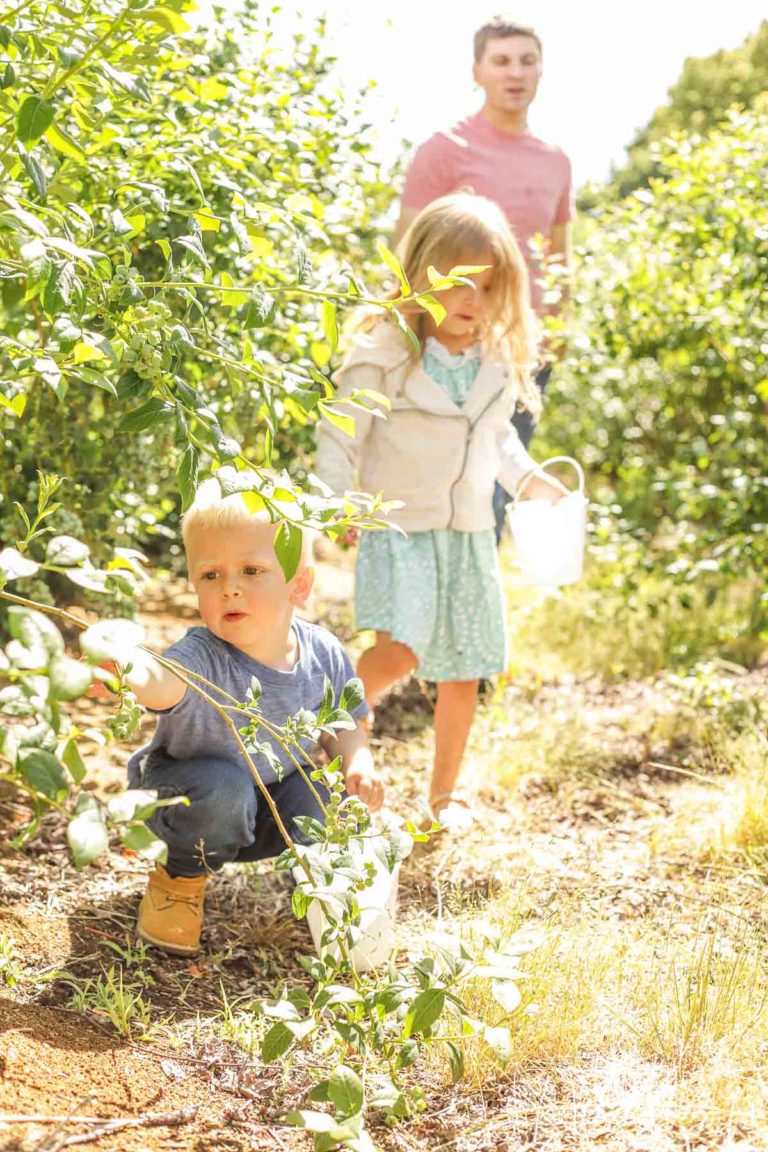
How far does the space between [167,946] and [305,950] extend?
29 cm

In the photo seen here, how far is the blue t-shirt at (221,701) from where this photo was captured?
7.61 feet

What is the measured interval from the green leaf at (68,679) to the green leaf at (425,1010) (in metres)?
0.70

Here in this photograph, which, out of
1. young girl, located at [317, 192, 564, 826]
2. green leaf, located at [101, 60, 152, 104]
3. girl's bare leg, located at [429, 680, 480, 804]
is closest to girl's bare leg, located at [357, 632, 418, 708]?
young girl, located at [317, 192, 564, 826]

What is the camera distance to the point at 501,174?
12.2ft

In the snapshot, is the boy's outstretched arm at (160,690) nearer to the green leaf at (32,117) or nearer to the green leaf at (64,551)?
the green leaf at (64,551)

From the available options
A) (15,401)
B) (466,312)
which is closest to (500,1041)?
(15,401)

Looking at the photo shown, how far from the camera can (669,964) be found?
2.18m

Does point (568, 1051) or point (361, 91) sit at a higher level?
point (361, 91)

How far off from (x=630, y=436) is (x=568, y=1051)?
4.90 m

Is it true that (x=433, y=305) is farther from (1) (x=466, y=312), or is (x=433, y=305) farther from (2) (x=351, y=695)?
(1) (x=466, y=312)

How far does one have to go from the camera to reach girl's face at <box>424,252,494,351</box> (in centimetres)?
295

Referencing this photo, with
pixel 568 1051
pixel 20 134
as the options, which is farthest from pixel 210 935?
pixel 20 134

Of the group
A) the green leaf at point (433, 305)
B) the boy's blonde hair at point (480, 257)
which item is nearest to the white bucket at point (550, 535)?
the boy's blonde hair at point (480, 257)

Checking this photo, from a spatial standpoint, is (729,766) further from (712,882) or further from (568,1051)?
(568,1051)
